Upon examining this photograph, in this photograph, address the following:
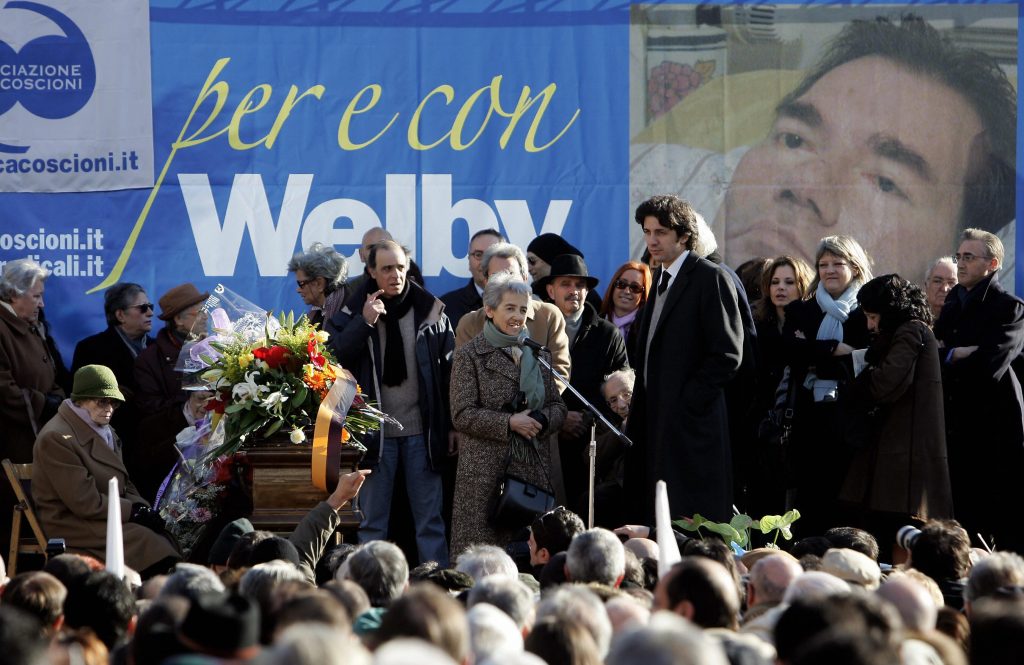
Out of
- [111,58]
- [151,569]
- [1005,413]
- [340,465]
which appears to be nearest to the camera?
[340,465]

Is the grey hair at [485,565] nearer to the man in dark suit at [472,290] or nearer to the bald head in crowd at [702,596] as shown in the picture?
the bald head in crowd at [702,596]

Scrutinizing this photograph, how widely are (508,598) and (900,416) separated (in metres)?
4.22

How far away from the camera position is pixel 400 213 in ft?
34.2

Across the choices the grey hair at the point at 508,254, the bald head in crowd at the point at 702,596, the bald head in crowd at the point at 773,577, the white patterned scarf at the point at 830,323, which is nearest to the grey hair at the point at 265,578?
the bald head in crowd at the point at 702,596

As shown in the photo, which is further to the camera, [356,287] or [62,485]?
[356,287]

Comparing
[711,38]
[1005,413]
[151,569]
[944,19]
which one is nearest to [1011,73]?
[944,19]

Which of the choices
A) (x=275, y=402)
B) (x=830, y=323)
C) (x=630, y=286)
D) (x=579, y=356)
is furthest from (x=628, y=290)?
(x=275, y=402)

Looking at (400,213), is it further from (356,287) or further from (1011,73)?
(1011,73)

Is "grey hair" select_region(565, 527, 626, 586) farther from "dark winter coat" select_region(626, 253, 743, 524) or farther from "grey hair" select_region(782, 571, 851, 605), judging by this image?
"dark winter coat" select_region(626, 253, 743, 524)

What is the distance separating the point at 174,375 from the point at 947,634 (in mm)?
5744

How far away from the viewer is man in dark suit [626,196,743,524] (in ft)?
25.0

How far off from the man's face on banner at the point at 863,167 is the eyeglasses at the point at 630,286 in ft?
3.86

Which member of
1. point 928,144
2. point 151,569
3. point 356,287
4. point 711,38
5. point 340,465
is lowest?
point 151,569

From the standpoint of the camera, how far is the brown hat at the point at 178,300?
31.5 feet
